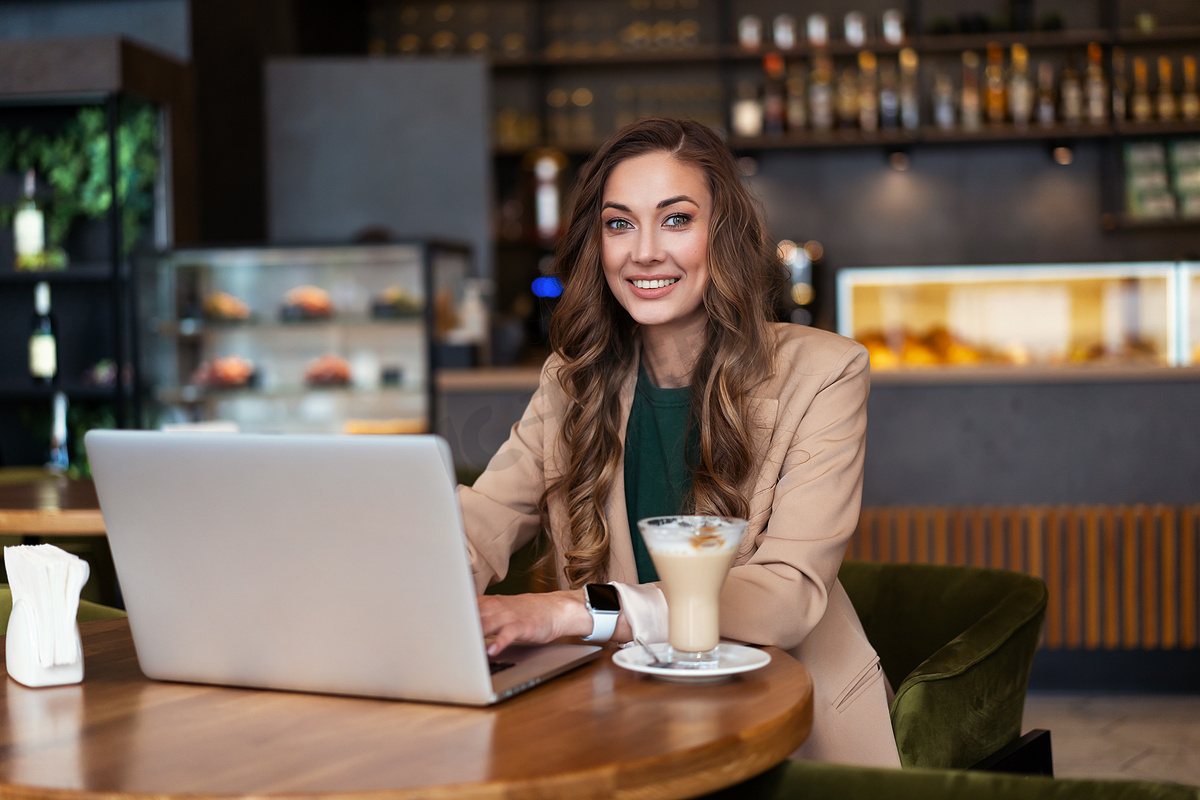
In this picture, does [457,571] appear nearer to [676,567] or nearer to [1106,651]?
[676,567]

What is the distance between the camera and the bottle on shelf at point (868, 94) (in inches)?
227

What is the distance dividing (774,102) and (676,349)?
455 centimetres

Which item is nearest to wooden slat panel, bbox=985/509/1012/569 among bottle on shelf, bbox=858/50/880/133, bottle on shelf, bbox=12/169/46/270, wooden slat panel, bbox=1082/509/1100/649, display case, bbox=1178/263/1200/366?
wooden slat panel, bbox=1082/509/1100/649

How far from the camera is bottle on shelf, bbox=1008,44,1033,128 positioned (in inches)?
225

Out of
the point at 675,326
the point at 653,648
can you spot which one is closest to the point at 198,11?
the point at 675,326

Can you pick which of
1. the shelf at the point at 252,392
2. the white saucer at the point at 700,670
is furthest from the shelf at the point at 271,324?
the white saucer at the point at 700,670

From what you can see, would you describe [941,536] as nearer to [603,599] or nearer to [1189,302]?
[1189,302]

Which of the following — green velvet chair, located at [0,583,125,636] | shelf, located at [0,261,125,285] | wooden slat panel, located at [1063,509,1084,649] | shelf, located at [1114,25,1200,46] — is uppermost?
shelf, located at [1114,25,1200,46]

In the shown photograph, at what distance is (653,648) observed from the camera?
3.80 ft

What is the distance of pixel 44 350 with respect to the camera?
4.66m

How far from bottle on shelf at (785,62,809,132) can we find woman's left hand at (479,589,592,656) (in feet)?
16.4

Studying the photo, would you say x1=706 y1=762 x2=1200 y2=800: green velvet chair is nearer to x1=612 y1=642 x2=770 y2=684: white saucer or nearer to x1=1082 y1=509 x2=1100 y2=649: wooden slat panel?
x1=612 y1=642 x2=770 y2=684: white saucer

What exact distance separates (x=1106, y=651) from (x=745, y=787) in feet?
9.83

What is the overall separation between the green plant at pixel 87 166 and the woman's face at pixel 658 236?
11.7ft
